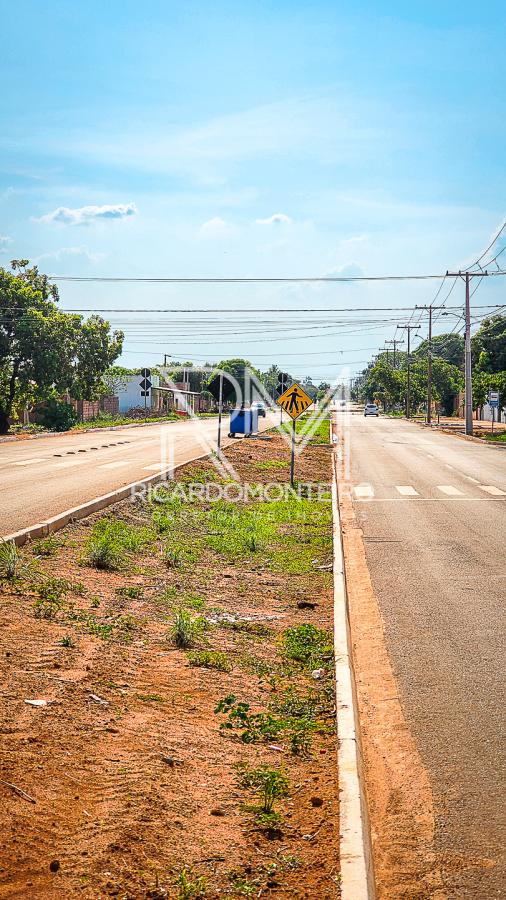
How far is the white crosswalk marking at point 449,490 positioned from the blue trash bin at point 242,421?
2419 centimetres

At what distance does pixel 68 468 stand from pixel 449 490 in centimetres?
1049

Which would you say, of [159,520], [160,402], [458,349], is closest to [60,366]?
[159,520]

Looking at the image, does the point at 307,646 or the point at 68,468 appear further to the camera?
the point at 68,468

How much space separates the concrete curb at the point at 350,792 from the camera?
4.33 meters

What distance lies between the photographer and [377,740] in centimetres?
665

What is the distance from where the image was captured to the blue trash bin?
4938cm

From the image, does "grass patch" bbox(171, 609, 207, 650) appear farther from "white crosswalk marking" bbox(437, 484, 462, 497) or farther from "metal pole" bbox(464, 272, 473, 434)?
"metal pole" bbox(464, 272, 473, 434)

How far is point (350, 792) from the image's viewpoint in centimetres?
536

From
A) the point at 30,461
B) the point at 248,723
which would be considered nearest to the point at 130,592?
the point at 248,723

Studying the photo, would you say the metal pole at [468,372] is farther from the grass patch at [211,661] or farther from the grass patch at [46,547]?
the grass patch at [211,661]

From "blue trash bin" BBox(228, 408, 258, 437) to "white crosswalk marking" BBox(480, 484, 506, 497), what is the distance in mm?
24514

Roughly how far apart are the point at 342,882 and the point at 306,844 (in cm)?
70

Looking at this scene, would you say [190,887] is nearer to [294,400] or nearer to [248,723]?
[248,723]

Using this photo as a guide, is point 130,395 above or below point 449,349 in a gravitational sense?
below
